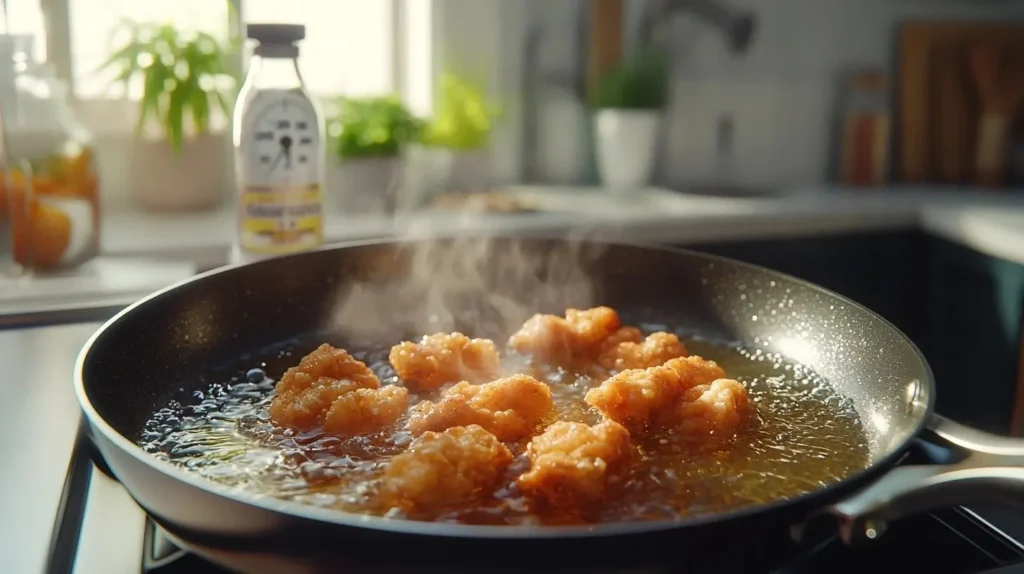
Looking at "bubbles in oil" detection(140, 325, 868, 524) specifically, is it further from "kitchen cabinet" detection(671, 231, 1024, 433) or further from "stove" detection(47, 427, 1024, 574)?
"kitchen cabinet" detection(671, 231, 1024, 433)

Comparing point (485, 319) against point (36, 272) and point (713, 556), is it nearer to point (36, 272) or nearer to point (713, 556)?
point (713, 556)

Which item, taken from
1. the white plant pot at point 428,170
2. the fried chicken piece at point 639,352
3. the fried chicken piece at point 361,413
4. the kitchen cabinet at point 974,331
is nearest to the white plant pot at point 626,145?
the white plant pot at point 428,170

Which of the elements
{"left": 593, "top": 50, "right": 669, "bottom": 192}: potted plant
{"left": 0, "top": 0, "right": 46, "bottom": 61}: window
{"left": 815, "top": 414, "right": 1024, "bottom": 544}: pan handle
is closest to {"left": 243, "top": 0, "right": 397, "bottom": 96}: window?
{"left": 0, "top": 0, "right": 46, "bottom": 61}: window

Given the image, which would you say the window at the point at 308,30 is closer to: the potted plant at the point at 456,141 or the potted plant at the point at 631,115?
the potted plant at the point at 456,141

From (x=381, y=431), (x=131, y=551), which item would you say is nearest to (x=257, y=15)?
(x=381, y=431)

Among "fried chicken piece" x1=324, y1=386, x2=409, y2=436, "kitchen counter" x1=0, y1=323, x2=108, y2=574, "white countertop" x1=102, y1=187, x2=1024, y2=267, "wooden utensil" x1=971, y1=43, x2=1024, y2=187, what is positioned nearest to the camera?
"kitchen counter" x1=0, y1=323, x2=108, y2=574
